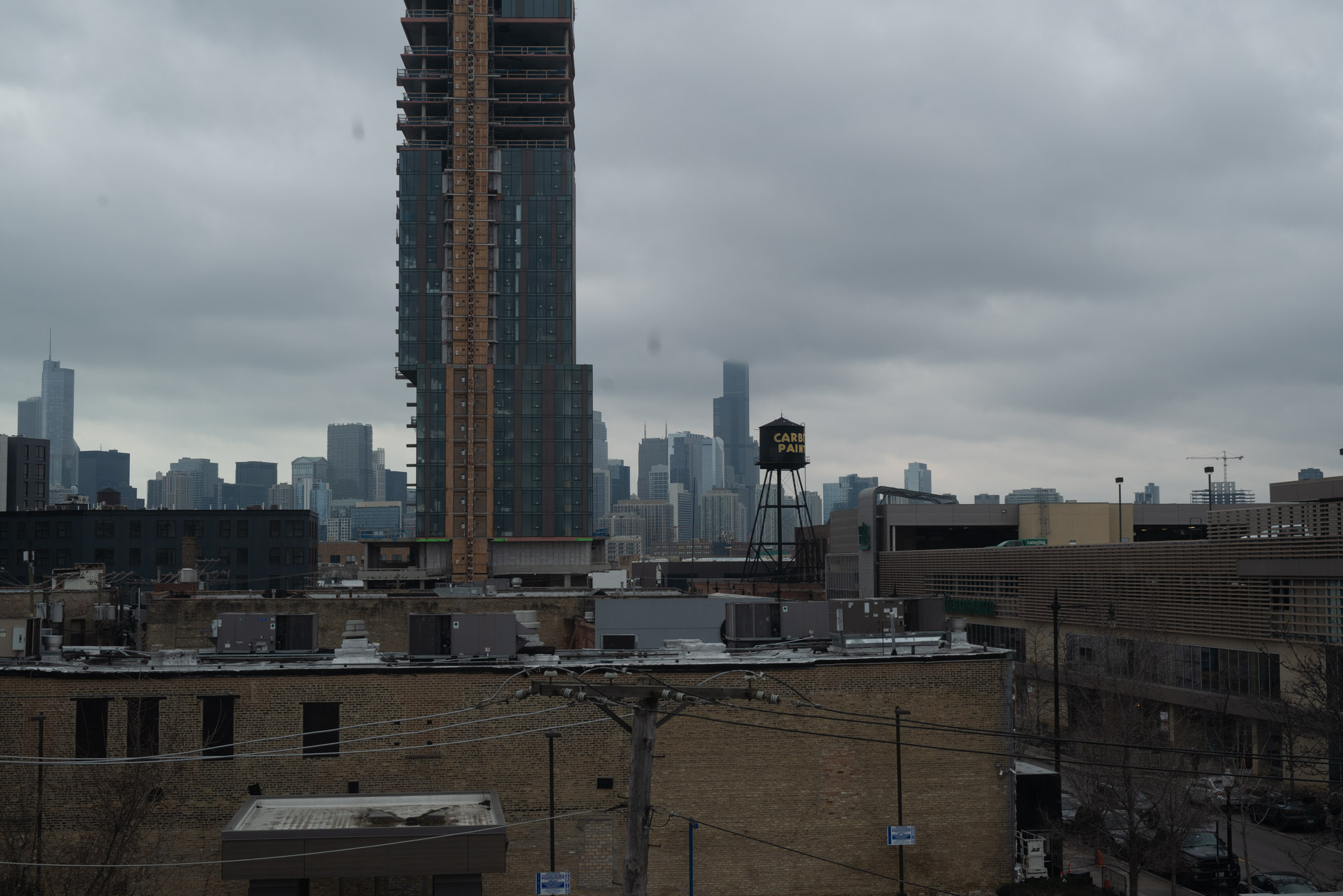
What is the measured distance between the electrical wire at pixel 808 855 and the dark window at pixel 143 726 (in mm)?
13089

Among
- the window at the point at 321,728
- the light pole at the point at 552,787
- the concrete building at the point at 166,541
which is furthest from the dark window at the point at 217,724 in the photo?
the concrete building at the point at 166,541

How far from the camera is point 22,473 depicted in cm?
16575

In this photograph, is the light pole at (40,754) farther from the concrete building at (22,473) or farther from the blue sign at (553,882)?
the concrete building at (22,473)

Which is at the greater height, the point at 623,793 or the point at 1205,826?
the point at 623,793

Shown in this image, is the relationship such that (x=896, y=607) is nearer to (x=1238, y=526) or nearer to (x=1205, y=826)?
(x=1205, y=826)

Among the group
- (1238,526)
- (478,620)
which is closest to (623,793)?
(478,620)

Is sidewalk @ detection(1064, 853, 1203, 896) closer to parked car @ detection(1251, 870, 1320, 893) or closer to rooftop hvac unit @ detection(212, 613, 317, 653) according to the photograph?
parked car @ detection(1251, 870, 1320, 893)

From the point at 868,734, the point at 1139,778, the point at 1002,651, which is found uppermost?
the point at 1002,651

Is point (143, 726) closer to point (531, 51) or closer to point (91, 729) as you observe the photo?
point (91, 729)

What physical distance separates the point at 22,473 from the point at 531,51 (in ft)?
350

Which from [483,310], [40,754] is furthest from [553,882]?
→ [483,310]

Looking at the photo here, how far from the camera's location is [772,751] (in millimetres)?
28641

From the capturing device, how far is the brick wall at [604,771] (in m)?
27.3

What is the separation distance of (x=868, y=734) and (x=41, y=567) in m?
110
